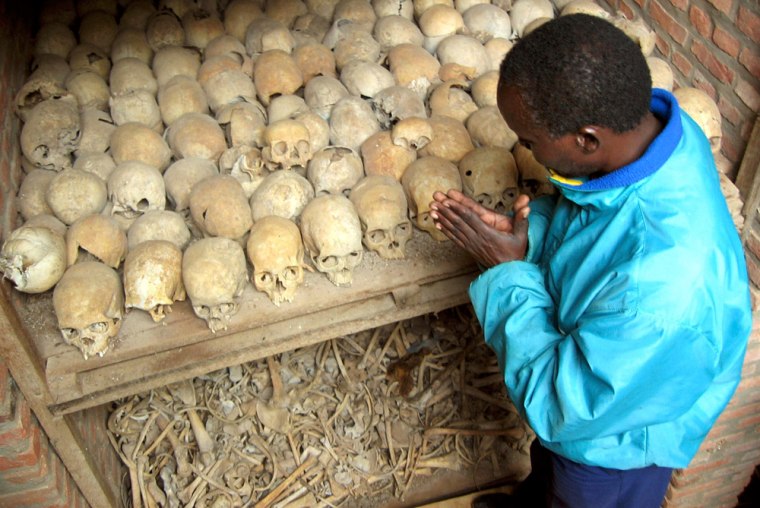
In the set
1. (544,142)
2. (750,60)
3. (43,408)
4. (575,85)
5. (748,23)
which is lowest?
(43,408)

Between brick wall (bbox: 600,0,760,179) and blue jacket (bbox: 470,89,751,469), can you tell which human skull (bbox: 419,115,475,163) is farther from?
brick wall (bbox: 600,0,760,179)

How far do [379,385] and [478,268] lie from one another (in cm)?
122

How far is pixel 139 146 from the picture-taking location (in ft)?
7.97

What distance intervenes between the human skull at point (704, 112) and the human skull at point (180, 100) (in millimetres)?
1815

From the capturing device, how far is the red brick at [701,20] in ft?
8.19

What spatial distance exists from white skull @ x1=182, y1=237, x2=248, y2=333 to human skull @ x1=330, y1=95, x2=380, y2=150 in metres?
0.62

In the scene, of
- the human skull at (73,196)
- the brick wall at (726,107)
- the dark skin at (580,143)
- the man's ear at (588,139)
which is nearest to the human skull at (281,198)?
the human skull at (73,196)

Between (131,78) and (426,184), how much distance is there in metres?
1.36

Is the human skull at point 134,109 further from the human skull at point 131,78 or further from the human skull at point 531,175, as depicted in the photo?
the human skull at point 531,175

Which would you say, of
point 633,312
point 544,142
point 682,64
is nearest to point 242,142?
point 544,142

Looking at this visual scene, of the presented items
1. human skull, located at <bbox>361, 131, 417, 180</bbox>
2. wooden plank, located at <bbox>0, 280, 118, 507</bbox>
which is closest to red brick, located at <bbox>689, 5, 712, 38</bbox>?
human skull, located at <bbox>361, 131, 417, 180</bbox>

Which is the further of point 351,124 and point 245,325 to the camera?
point 351,124

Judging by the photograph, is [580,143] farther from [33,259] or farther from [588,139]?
[33,259]

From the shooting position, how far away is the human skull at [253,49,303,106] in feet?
8.84
